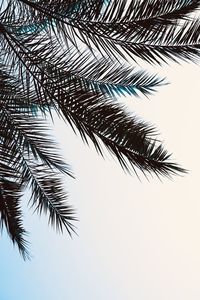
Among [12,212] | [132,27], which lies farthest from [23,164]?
[132,27]

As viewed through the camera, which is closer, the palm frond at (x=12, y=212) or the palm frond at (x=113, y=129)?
the palm frond at (x=113, y=129)

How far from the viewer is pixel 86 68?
435cm

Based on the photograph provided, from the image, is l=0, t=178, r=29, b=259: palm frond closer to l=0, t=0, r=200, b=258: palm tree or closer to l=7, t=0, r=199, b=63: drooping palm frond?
l=0, t=0, r=200, b=258: palm tree

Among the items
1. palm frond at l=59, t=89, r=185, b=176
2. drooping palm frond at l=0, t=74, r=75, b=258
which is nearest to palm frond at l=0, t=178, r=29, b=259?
drooping palm frond at l=0, t=74, r=75, b=258

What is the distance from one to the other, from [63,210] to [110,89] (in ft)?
4.77

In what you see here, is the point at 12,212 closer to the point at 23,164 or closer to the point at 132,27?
the point at 23,164

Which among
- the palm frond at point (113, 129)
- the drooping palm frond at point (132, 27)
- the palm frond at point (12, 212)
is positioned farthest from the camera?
the palm frond at point (12, 212)

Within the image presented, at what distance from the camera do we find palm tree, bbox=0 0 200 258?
148 inches

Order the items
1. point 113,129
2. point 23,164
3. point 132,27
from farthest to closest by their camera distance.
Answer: point 23,164 → point 113,129 → point 132,27

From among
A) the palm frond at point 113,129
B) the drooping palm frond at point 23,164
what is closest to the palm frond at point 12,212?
the drooping palm frond at point 23,164

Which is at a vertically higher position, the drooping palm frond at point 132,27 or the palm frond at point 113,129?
the drooping palm frond at point 132,27

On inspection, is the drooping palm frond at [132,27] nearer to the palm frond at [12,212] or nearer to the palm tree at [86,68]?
the palm tree at [86,68]

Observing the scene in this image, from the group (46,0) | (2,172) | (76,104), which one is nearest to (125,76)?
(76,104)

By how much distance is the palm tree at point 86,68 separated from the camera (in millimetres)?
3771
